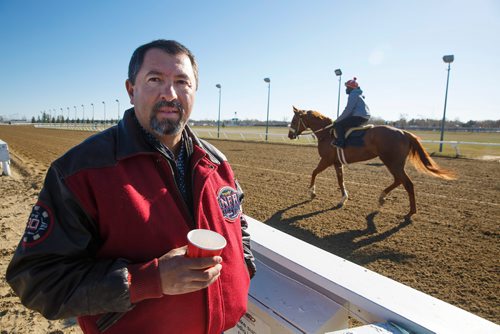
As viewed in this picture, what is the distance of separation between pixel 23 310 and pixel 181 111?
2723 millimetres

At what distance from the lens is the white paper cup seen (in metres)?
1.02

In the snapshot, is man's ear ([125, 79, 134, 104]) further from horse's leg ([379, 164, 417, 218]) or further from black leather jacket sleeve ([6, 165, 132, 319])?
horse's leg ([379, 164, 417, 218])

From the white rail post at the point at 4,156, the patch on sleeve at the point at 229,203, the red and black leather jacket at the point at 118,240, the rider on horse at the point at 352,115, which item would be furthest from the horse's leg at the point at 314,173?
the white rail post at the point at 4,156

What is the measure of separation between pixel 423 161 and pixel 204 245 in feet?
20.5

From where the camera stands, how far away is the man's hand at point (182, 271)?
1.05 metres

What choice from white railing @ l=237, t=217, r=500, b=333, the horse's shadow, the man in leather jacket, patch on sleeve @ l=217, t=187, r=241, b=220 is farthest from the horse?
the man in leather jacket

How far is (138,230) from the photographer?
113 cm

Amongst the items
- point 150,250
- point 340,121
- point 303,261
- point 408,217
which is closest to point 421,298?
point 303,261

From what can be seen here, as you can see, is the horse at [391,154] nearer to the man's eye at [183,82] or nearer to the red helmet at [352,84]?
the red helmet at [352,84]

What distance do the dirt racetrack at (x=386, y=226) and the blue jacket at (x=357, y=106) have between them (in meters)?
1.96

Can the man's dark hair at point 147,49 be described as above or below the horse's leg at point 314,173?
above

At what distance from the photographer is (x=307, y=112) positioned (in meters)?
8.06

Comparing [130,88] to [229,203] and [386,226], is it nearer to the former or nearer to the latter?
[229,203]

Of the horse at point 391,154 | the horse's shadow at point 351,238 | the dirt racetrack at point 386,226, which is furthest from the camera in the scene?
the horse at point 391,154
